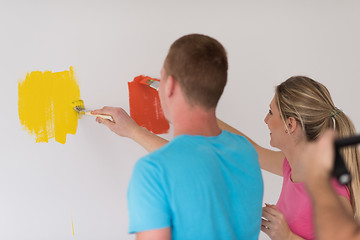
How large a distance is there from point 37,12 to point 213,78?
79 cm

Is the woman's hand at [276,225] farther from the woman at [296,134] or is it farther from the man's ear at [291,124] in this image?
the man's ear at [291,124]

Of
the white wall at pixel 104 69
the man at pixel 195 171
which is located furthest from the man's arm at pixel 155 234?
the white wall at pixel 104 69

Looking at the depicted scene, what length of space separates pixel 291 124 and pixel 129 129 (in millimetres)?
554

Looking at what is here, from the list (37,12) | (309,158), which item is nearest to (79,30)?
(37,12)

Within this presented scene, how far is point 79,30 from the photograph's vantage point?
4.69 feet

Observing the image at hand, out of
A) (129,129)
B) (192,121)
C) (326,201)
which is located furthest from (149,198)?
(129,129)

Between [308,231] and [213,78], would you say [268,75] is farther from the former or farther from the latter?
[213,78]

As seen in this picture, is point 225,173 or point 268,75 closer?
point 225,173

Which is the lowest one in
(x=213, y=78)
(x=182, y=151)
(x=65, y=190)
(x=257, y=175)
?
(x=65, y=190)

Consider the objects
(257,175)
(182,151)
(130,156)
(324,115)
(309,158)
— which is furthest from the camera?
(130,156)

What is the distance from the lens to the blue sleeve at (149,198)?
83 centimetres

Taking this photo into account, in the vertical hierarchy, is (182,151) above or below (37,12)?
below

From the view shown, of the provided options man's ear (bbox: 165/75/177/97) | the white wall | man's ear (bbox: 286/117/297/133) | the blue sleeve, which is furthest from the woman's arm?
the blue sleeve

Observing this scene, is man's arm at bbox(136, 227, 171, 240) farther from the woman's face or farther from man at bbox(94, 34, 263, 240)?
the woman's face
